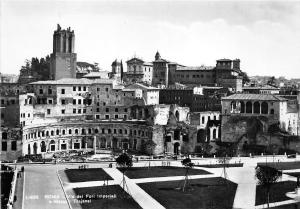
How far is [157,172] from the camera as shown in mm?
51219

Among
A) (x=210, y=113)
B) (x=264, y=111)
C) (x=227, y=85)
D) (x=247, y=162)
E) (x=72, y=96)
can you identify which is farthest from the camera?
(x=227, y=85)

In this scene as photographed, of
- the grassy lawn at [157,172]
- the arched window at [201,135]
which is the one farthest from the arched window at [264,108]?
the grassy lawn at [157,172]

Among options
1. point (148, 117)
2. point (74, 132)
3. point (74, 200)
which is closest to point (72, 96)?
point (74, 132)

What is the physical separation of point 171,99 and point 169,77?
58.8ft

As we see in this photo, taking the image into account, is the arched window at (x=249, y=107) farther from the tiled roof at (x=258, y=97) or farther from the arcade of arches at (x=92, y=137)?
the arcade of arches at (x=92, y=137)

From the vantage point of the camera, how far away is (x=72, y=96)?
78312 mm

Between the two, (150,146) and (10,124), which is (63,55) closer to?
(10,124)

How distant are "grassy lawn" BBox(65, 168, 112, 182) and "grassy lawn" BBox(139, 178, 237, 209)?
545 centimetres

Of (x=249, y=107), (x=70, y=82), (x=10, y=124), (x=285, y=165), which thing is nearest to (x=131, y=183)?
(x=285, y=165)

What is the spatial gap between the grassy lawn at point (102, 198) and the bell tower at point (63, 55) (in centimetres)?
4647

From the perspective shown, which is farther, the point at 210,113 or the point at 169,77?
the point at 169,77

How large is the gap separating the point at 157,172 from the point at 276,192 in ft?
46.4

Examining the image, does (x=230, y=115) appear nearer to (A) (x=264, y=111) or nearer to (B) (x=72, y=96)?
(A) (x=264, y=111)

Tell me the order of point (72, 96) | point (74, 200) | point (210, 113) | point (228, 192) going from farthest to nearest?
1. point (72, 96)
2. point (210, 113)
3. point (228, 192)
4. point (74, 200)
